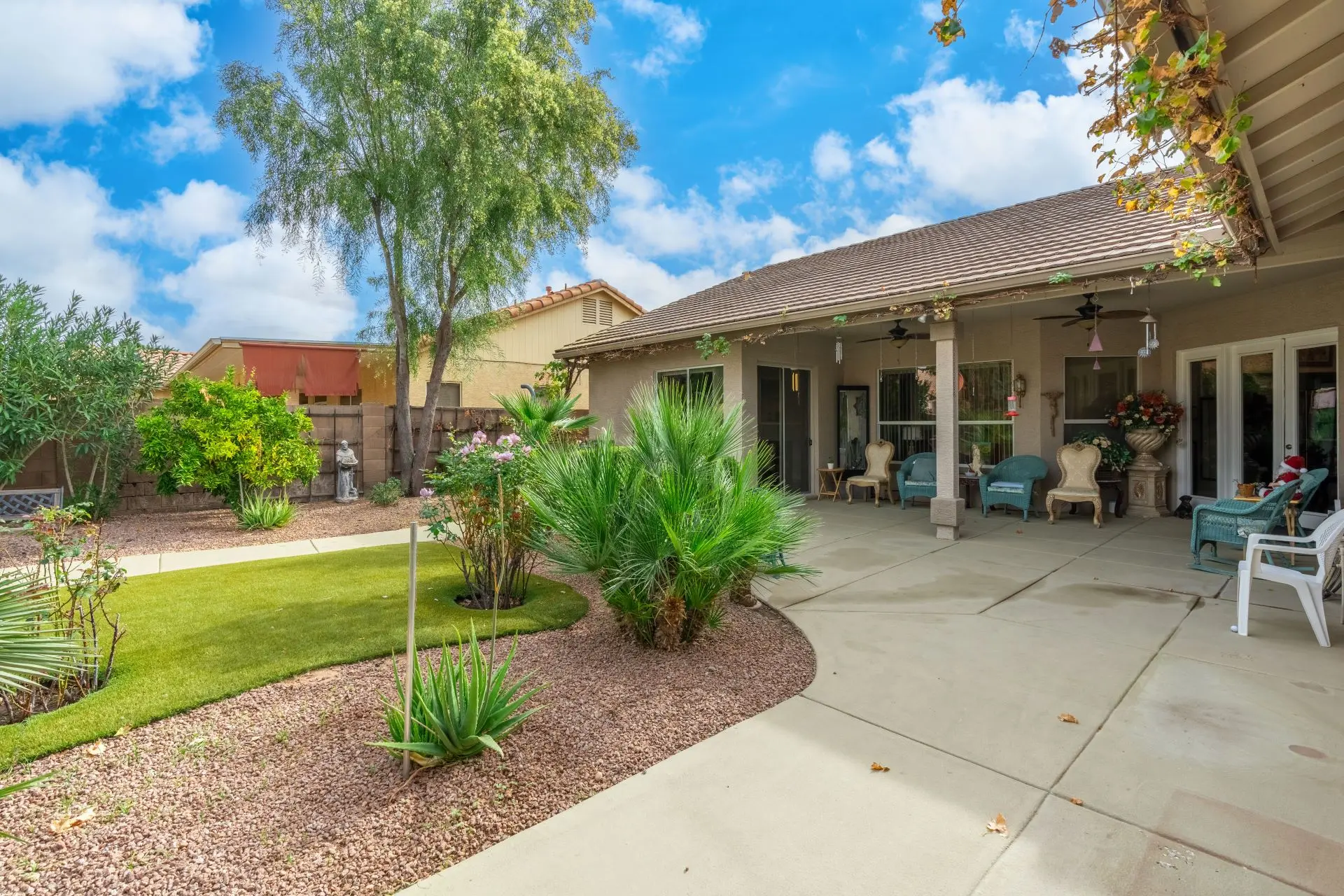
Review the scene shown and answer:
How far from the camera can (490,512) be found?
15.8 ft

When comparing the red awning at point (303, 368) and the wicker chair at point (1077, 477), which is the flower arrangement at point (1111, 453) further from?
the red awning at point (303, 368)

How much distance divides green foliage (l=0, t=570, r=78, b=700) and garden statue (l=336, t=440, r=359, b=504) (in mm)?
7790

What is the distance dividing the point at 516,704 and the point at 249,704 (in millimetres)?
1576

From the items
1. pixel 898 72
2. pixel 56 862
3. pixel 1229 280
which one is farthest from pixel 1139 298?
pixel 56 862

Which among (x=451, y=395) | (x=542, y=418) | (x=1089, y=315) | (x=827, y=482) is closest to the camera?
(x=542, y=418)

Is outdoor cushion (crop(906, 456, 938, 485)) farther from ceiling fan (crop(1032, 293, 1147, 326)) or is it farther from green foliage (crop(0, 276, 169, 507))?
green foliage (crop(0, 276, 169, 507))

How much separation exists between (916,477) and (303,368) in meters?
14.5

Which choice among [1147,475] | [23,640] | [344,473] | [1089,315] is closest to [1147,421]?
[1147,475]

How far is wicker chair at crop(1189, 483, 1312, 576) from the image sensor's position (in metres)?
5.68

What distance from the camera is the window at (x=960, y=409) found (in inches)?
401

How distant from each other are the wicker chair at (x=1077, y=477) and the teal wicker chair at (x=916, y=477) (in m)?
1.60

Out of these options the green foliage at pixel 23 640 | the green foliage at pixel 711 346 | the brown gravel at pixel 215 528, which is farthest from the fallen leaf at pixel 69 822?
the green foliage at pixel 711 346

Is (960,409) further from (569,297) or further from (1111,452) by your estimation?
(569,297)

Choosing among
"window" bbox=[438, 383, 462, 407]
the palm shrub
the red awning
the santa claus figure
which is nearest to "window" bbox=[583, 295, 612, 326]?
"window" bbox=[438, 383, 462, 407]
